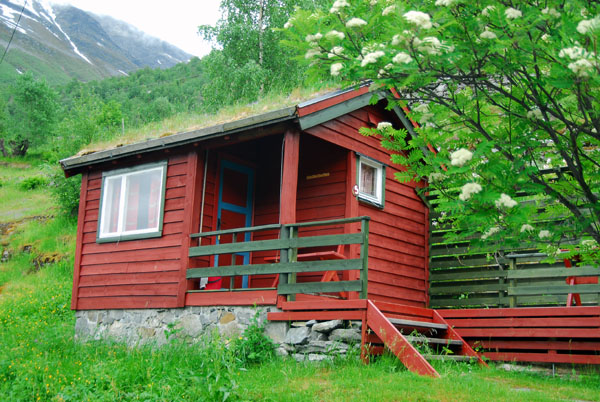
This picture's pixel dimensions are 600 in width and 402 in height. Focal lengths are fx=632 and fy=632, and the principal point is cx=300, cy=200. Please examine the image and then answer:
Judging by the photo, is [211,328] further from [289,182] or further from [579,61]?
[579,61]

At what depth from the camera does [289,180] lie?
9.34 m

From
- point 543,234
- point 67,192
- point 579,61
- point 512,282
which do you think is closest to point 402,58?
point 579,61

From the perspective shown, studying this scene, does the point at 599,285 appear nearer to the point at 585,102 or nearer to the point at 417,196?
the point at 417,196

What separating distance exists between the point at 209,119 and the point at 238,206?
176 centimetres

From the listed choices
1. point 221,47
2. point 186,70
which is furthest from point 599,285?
point 186,70

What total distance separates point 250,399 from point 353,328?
2.23 meters

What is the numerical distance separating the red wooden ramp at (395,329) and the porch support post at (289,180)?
131 cm

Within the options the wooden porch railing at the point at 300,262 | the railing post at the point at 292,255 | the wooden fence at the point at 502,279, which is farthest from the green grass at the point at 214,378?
the wooden fence at the point at 502,279

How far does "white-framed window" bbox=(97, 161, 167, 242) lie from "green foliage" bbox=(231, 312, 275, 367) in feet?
9.75

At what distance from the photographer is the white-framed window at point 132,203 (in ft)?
36.5

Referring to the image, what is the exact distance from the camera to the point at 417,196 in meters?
12.5

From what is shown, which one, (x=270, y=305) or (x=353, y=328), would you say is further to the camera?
(x=270, y=305)

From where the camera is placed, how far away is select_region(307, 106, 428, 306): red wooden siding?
10695 mm

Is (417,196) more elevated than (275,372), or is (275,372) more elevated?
(417,196)
